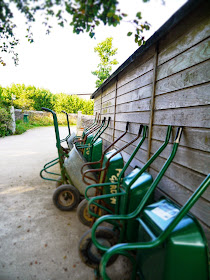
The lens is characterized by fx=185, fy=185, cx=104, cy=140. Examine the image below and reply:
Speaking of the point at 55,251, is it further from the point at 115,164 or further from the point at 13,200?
the point at 13,200

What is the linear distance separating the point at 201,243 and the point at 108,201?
4.95ft

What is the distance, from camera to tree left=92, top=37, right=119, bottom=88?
1221 cm

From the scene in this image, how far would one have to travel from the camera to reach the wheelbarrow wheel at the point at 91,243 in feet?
5.23

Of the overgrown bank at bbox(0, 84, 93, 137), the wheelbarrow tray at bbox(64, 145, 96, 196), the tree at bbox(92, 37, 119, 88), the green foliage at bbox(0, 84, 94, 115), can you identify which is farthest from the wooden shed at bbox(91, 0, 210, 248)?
the green foliage at bbox(0, 84, 94, 115)

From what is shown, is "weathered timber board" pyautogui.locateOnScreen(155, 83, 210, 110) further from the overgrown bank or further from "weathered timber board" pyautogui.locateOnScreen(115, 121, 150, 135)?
the overgrown bank

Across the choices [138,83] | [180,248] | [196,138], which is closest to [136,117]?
[138,83]

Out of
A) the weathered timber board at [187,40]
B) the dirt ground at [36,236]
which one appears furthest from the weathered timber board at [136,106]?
the dirt ground at [36,236]

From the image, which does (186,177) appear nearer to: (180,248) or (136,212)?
(136,212)

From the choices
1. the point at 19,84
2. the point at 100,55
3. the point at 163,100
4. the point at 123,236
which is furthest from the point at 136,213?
the point at 19,84

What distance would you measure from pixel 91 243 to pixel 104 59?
1442 centimetres

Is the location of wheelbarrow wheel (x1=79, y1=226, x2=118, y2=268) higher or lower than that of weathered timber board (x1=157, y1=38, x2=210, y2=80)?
lower

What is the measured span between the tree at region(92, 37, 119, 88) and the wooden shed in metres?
10.8

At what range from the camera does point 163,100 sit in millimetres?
2006

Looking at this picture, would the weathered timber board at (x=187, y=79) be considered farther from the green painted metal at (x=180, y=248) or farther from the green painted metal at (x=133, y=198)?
the green painted metal at (x=133, y=198)
